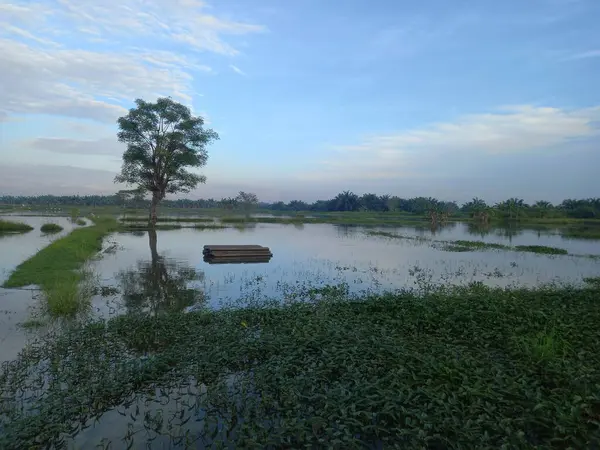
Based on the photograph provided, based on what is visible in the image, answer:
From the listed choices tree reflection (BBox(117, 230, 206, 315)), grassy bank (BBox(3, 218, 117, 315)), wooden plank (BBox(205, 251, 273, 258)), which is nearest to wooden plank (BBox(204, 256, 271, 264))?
wooden plank (BBox(205, 251, 273, 258))

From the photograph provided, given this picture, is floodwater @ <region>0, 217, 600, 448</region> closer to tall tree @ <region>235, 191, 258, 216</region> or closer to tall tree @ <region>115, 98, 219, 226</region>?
tall tree @ <region>115, 98, 219, 226</region>

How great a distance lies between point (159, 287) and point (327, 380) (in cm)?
886

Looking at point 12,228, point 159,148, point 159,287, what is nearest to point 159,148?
point 159,148

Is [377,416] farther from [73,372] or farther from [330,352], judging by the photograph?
[73,372]

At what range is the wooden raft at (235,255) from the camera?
18.5m

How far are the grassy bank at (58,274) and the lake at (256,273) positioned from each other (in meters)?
0.52

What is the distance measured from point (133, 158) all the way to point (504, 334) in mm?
35783

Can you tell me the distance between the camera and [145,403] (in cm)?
514

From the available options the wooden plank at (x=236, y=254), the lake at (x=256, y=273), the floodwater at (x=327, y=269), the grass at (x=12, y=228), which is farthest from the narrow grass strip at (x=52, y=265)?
the grass at (x=12, y=228)

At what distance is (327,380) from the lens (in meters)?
5.44

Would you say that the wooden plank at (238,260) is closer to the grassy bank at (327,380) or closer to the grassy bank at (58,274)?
the grassy bank at (58,274)

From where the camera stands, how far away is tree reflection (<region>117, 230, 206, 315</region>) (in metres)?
10.3

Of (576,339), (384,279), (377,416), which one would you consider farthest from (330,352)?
(384,279)

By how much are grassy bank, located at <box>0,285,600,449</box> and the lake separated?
2.29 m
